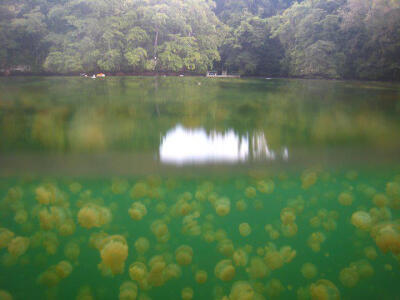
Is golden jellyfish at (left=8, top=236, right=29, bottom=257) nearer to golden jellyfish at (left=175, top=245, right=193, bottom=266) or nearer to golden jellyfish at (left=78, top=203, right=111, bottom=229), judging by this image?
golden jellyfish at (left=78, top=203, right=111, bottom=229)

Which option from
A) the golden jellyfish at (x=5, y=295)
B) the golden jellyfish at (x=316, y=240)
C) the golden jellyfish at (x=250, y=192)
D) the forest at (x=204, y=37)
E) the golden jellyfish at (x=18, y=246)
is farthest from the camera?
the forest at (x=204, y=37)

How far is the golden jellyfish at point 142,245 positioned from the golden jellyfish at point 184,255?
11cm

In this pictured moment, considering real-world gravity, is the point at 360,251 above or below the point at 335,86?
below

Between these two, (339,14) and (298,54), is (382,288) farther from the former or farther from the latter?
(339,14)

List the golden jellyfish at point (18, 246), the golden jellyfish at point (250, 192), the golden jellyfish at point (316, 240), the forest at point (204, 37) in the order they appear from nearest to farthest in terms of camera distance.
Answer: the golden jellyfish at point (18, 246) < the golden jellyfish at point (316, 240) < the golden jellyfish at point (250, 192) < the forest at point (204, 37)

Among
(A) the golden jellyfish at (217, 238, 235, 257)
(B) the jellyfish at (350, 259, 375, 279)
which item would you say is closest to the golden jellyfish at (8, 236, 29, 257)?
(A) the golden jellyfish at (217, 238, 235, 257)

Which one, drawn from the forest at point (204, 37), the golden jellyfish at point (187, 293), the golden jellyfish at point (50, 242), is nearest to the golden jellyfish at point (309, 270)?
the golden jellyfish at point (187, 293)

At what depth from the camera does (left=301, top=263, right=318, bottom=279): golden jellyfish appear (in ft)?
3.13

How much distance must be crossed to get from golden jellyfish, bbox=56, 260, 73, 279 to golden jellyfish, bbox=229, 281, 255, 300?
518mm

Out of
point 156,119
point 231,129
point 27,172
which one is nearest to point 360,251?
point 231,129

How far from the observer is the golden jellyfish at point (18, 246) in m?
0.93

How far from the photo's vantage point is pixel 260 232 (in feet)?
3.54

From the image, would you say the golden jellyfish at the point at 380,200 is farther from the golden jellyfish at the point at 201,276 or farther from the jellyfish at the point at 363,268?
the golden jellyfish at the point at 201,276

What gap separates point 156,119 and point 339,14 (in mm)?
1406
